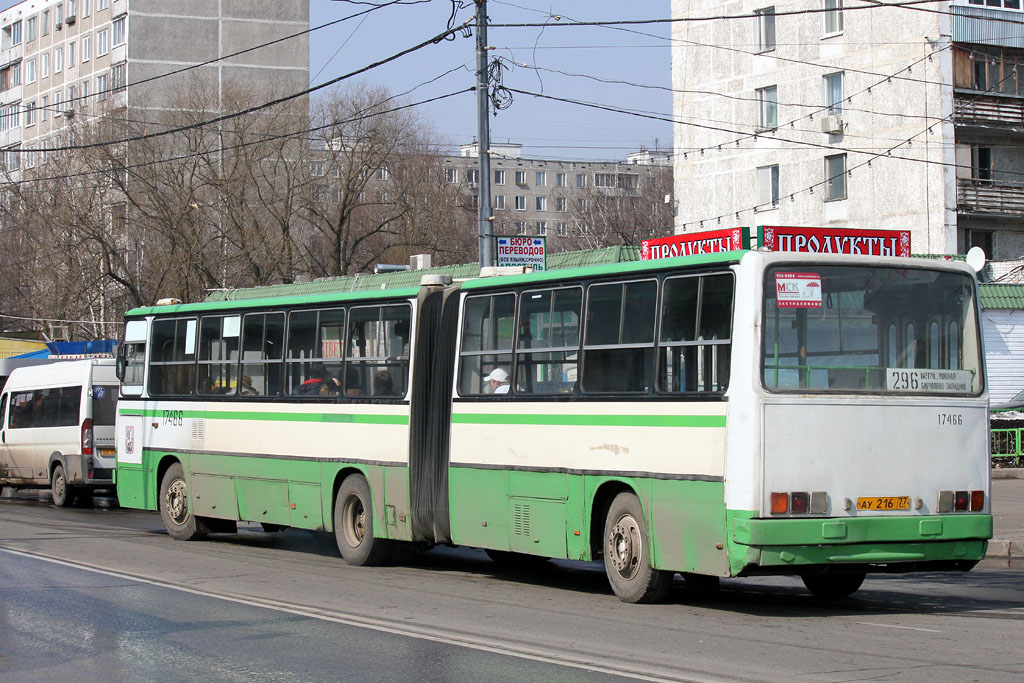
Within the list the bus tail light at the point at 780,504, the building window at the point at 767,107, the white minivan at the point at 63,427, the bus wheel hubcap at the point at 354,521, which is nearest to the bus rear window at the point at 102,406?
the white minivan at the point at 63,427

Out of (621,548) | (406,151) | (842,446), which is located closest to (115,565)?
(621,548)

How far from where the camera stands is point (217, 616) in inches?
422

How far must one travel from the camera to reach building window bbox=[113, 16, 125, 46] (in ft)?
241

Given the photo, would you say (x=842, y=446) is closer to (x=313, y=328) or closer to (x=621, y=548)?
(x=621, y=548)

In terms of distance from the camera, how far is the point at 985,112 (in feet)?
142

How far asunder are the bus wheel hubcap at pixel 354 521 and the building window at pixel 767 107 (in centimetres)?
3656

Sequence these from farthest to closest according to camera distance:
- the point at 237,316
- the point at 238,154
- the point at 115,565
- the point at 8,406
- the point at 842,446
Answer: the point at 238,154 → the point at 8,406 → the point at 237,316 → the point at 115,565 → the point at 842,446

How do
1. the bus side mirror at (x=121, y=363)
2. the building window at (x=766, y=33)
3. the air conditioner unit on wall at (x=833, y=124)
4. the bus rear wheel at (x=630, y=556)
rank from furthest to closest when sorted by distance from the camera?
the building window at (x=766, y=33), the air conditioner unit on wall at (x=833, y=124), the bus side mirror at (x=121, y=363), the bus rear wheel at (x=630, y=556)

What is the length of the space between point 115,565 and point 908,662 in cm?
932

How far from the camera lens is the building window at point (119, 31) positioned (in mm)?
73500

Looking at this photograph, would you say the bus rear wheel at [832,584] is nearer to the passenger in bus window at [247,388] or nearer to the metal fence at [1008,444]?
the passenger in bus window at [247,388]

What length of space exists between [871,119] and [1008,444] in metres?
21.4

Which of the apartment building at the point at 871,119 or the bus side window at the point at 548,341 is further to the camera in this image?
the apartment building at the point at 871,119

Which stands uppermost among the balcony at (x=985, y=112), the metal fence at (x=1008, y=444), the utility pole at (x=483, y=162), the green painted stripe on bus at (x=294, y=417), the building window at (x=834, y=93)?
the building window at (x=834, y=93)
